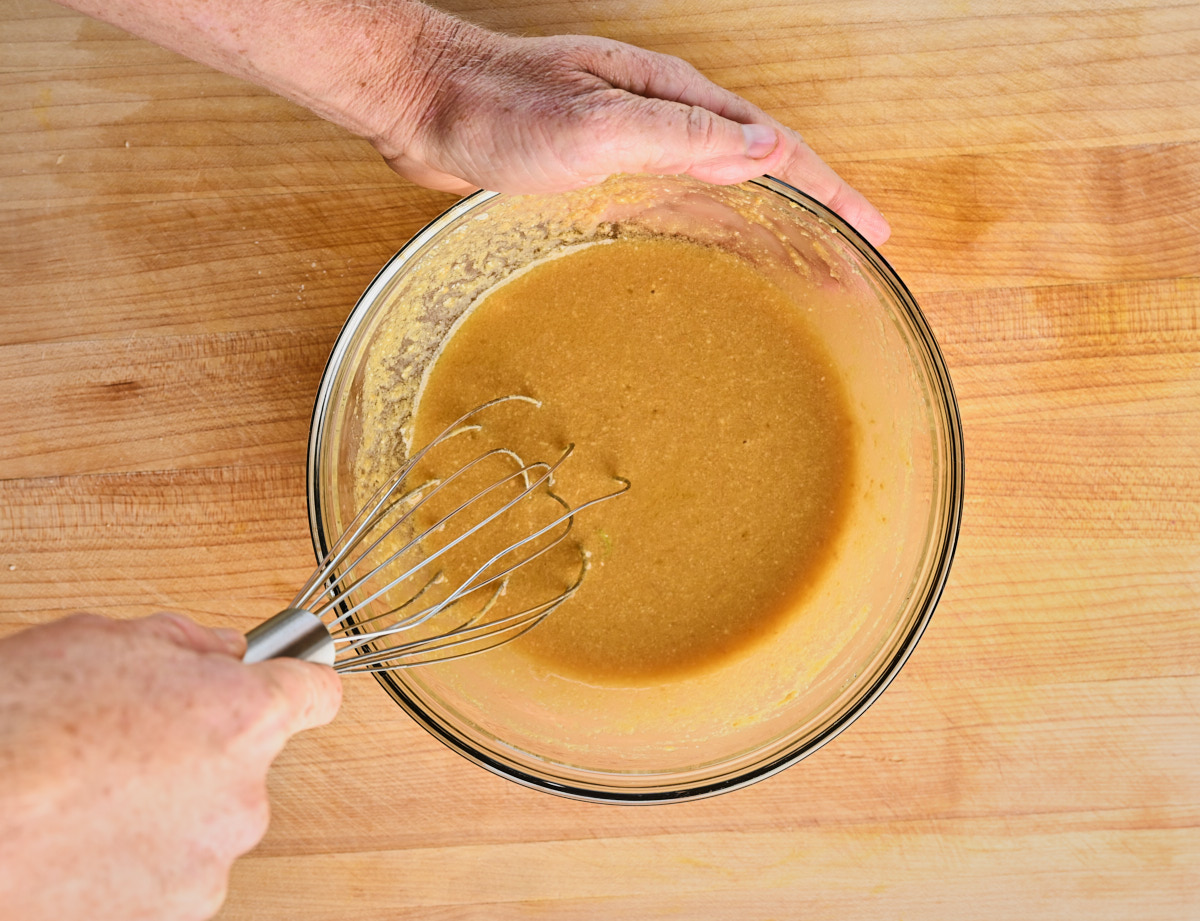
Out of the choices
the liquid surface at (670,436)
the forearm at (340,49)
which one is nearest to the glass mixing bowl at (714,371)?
the liquid surface at (670,436)

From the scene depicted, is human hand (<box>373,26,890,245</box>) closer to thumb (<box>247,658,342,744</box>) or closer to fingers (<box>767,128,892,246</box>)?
fingers (<box>767,128,892,246</box>)

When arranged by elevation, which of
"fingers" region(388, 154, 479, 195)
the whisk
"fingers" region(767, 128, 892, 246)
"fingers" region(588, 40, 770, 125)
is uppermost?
"fingers" region(588, 40, 770, 125)

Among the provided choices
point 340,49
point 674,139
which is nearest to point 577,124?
point 674,139

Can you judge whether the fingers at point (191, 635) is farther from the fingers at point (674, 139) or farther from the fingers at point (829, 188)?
the fingers at point (829, 188)

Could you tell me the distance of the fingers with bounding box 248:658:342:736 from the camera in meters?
0.62

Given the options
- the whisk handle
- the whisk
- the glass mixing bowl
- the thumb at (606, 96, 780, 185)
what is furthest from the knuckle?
the whisk handle

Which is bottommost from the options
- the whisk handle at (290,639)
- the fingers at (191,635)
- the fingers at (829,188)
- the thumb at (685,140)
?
the whisk handle at (290,639)

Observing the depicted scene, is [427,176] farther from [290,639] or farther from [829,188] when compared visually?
[290,639]

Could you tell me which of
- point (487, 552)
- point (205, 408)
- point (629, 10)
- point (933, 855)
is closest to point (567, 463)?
point (487, 552)

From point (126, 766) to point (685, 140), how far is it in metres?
0.82

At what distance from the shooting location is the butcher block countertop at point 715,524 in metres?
1.10

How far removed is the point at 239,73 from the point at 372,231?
0.24 metres

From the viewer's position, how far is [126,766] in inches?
21.4

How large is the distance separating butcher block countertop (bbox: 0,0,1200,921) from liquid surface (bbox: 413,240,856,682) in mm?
194
